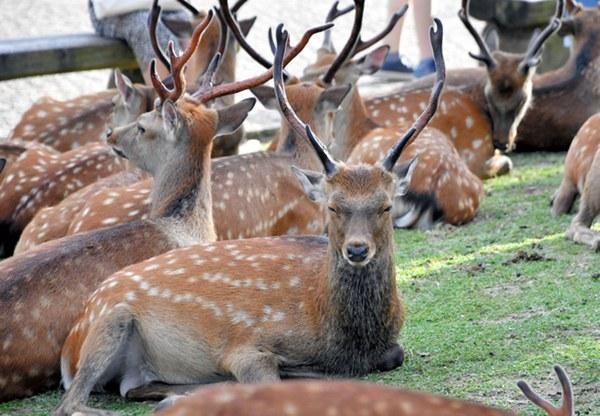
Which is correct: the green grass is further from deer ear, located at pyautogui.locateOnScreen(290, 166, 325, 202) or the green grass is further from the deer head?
the deer head

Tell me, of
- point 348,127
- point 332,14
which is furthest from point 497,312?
point 332,14

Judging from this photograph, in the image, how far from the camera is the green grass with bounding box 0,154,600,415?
526 centimetres

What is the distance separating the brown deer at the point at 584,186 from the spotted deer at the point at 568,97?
1945mm

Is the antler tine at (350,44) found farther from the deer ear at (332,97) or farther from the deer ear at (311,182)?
the deer ear at (311,182)

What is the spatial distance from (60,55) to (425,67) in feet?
9.31

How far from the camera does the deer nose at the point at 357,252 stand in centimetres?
534

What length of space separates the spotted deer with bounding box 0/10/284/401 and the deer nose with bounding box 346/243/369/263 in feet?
3.58

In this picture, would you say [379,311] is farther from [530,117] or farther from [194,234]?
[530,117]

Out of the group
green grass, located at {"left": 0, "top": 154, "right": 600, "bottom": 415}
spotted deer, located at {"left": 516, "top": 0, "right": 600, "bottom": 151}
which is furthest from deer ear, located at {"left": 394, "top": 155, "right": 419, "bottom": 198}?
spotted deer, located at {"left": 516, "top": 0, "right": 600, "bottom": 151}

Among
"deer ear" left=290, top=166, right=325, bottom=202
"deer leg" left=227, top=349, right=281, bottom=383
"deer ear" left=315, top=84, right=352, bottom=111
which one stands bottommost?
"deer leg" left=227, top=349, right=281, bottom=383

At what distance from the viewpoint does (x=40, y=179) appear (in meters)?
7.88

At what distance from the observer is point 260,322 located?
17.8 ft

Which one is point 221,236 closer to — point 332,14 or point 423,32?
point 332,14

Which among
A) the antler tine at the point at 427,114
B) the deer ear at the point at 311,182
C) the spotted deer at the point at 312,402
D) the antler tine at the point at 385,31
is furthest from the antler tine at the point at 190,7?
the spotted deer at the point at 312,402
